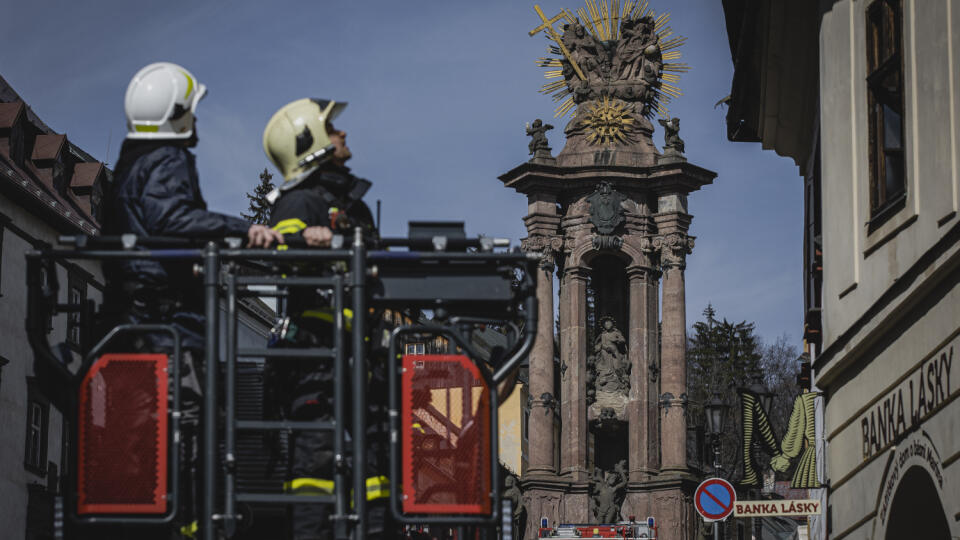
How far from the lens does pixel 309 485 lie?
720 centimetres

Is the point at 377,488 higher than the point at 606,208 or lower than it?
lower

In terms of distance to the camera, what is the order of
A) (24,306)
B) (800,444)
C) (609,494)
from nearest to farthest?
1. (800,444)
2. (24,306)
3. (609,494)

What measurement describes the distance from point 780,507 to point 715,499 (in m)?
→ 1.51

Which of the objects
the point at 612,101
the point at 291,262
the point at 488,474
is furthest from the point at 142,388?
the point at 612,101

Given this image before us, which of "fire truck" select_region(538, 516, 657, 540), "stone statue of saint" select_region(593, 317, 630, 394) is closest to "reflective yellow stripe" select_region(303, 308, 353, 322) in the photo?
"fire truck" select_region(538, 516, 657, 540)

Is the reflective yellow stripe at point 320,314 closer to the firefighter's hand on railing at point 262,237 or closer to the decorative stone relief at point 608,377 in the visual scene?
the firefighter's hand on railing at point 262,237

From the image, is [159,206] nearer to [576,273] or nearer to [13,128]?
[13,128]

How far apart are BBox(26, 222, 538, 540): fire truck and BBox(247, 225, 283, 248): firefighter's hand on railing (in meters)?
0.09

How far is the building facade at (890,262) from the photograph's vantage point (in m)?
11.4

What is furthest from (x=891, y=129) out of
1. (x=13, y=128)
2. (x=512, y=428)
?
(x=512, y=428)

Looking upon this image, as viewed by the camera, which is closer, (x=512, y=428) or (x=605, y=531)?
(x=605, y=531)

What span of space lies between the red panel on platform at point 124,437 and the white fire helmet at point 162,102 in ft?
4.20

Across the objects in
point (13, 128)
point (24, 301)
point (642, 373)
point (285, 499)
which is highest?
point (13, 128)

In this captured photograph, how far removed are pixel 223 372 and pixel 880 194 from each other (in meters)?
7.81
